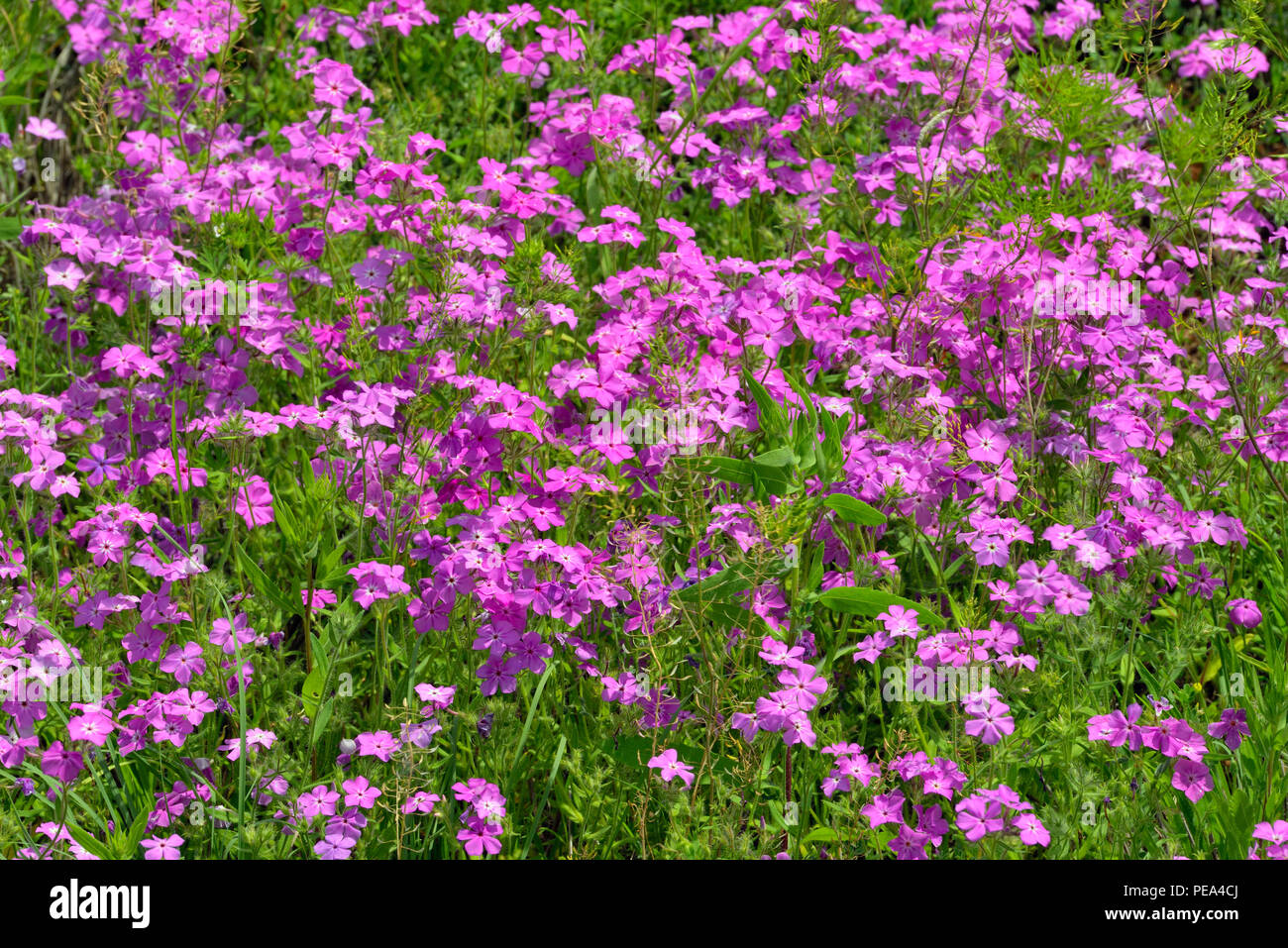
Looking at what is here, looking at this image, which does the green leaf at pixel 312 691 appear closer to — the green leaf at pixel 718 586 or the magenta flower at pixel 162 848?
the magenta flower at pixel 162 848

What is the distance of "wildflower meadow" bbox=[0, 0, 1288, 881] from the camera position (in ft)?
9.27

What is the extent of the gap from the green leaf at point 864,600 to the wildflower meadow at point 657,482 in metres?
0.01

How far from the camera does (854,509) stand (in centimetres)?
292

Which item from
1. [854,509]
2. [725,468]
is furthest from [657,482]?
[854,509]

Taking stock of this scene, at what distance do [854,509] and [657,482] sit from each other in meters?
0.53

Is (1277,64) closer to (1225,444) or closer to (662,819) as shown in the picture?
(1225,444)

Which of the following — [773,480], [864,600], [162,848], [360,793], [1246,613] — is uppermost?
[773,480]

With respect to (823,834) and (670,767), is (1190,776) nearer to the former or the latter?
(823,834)

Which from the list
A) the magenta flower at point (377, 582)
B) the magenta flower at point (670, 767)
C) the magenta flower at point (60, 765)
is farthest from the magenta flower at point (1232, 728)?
the magenta flower at point (60, 765)

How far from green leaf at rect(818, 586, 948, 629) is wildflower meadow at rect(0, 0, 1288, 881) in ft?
0.04

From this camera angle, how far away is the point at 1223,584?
11.6 feet

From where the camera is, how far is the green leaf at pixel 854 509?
290 cm

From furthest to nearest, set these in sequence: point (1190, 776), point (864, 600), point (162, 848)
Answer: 1. point (864, 600)
2. point (1190, 776)
3. point (162, 848)

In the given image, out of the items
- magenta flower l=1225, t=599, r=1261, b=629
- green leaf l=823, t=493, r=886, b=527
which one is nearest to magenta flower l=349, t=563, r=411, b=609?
green leaf l=823, t=493, r=886, b=527
